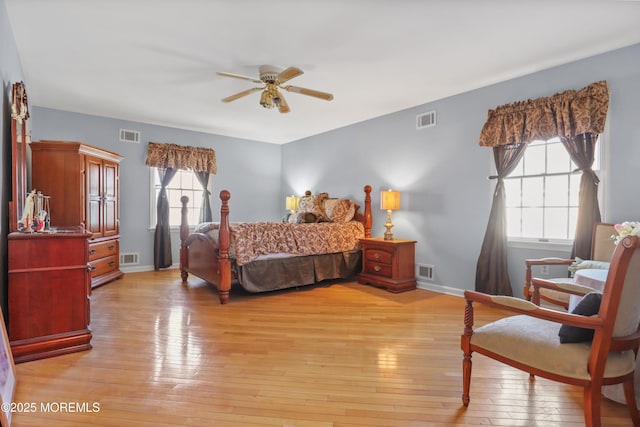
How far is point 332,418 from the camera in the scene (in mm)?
1663

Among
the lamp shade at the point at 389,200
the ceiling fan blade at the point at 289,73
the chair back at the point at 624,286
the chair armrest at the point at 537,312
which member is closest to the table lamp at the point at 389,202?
the lamp shade at the point at 389,200

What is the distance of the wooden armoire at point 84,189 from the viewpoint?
376cm

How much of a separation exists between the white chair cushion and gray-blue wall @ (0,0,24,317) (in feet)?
10.4

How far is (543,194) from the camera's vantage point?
345 cm

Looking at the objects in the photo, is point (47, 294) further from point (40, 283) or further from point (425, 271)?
point (425, 271)

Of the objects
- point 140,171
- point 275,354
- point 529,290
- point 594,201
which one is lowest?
point 275,354

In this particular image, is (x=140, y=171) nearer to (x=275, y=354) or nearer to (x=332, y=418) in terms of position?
(x=275, y=354)

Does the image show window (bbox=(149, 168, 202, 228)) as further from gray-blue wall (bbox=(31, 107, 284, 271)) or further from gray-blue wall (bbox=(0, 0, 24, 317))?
gray-blue wall (bbox=(0, 0, 24, 317))

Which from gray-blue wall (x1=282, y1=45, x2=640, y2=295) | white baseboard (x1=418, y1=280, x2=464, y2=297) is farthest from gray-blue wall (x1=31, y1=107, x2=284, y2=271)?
white baseboard (x1=418, y1=280, x2=464, y2=297)

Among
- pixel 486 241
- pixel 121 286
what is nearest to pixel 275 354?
pixel 486 241

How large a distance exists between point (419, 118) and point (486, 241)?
184 centimetres

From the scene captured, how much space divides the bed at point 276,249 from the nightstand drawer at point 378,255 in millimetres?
341

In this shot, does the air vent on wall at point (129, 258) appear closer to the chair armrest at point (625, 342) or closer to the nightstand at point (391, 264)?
the nightstand at point (391, 264)

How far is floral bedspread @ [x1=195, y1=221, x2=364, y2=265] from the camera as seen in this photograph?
383 cm
